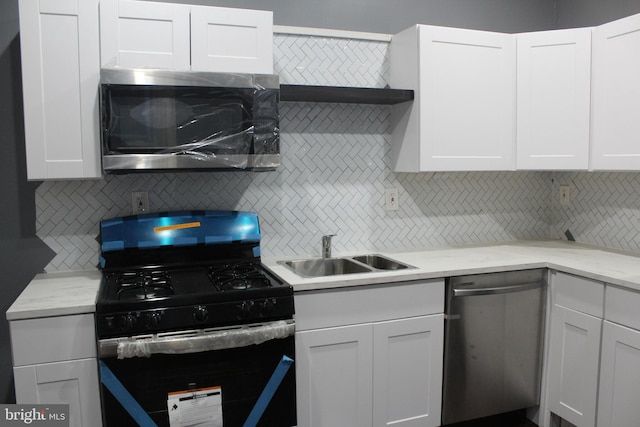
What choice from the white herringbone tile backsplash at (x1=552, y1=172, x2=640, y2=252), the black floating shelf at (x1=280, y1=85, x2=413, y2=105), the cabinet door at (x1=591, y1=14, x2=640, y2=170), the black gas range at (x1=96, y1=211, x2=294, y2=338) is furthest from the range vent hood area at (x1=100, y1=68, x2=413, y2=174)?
the white herringbone tile backsplash at (x1=552, y1=172, x2=640, y2=252)

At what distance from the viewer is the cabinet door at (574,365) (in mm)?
2320

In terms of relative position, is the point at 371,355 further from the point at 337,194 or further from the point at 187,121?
the point at 187,121

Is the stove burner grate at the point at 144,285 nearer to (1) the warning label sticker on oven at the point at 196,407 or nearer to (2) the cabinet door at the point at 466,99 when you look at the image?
(1) the warning label sticker on oven at the point at 196,407

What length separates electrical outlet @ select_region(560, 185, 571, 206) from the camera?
125 inches

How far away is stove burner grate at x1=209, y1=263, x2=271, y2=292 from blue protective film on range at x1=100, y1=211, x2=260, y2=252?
14 centimetres

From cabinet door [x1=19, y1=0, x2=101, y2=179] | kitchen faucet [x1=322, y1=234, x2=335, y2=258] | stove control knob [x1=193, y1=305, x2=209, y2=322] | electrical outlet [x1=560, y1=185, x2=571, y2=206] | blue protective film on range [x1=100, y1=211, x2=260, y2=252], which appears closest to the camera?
stove control knob [x1=193, y1=305, x2=209, y2=322]

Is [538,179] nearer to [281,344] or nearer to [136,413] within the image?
[281,344]

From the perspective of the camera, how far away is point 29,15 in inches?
80.4

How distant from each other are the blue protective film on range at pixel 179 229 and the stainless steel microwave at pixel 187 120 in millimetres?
327

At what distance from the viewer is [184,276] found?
2.30 meters

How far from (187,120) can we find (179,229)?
1.77 feet

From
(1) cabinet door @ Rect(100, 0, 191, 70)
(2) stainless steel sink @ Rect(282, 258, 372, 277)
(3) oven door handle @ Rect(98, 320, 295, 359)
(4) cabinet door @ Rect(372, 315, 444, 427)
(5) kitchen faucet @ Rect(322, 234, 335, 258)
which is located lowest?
(4) cabinet door @ Rect(372, 315, 444, 427)

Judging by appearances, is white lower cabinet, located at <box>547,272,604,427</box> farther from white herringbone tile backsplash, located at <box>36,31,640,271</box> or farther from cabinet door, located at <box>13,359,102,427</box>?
cabinet door, located at <box>13,359,102,427</box>

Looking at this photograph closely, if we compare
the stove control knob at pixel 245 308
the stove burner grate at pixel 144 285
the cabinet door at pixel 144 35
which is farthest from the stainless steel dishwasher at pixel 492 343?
the cabinet door at pixel 144 35
